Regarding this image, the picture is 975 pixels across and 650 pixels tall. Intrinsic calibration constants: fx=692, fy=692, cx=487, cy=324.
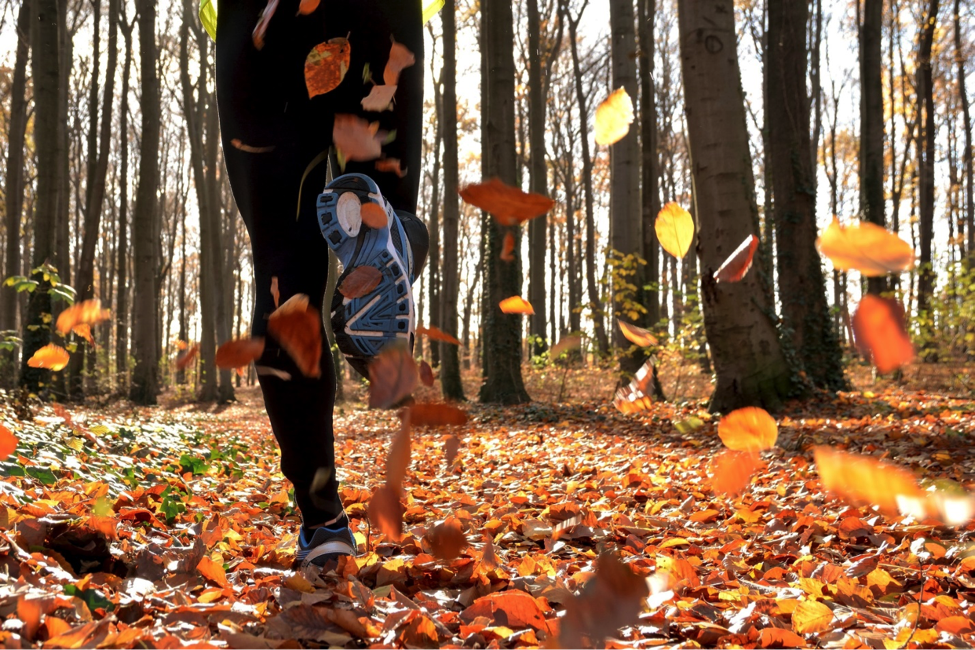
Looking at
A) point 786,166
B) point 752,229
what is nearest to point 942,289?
point 786,166

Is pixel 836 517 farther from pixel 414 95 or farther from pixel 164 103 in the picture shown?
pixel 164 103

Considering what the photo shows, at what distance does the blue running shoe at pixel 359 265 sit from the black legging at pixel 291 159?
13 centimetres

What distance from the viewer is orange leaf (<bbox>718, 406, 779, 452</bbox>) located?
354 cm

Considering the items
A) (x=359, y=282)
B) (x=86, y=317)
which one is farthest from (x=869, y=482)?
(x=86, y=317)

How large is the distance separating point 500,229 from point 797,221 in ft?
11.2

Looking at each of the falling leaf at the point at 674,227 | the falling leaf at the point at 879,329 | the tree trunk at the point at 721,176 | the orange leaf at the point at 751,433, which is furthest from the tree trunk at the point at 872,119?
the falling leaf at the point at 879,329

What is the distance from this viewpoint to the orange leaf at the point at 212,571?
149 centimetres

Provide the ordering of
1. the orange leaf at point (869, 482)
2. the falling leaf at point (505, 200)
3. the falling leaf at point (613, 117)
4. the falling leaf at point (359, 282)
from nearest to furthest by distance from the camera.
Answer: the falling leaf at point (359, 282) < the falling leaf at point (505, 200) < the falling leaf at point (613, 117) < the orange leaf at point (869, 482)

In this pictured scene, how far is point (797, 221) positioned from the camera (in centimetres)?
699

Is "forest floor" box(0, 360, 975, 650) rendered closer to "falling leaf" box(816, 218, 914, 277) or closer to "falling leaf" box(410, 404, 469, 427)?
"falling leaf" box(410, 404, 469, 427)

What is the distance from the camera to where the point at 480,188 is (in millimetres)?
1741

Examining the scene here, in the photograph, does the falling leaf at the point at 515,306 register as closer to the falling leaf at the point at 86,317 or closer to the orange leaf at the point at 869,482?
the orange leaf at the point at 869,482

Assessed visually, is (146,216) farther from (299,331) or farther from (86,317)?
(299,331)

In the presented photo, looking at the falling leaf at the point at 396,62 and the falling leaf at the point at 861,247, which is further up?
the falling leaf at the point at 396,62
